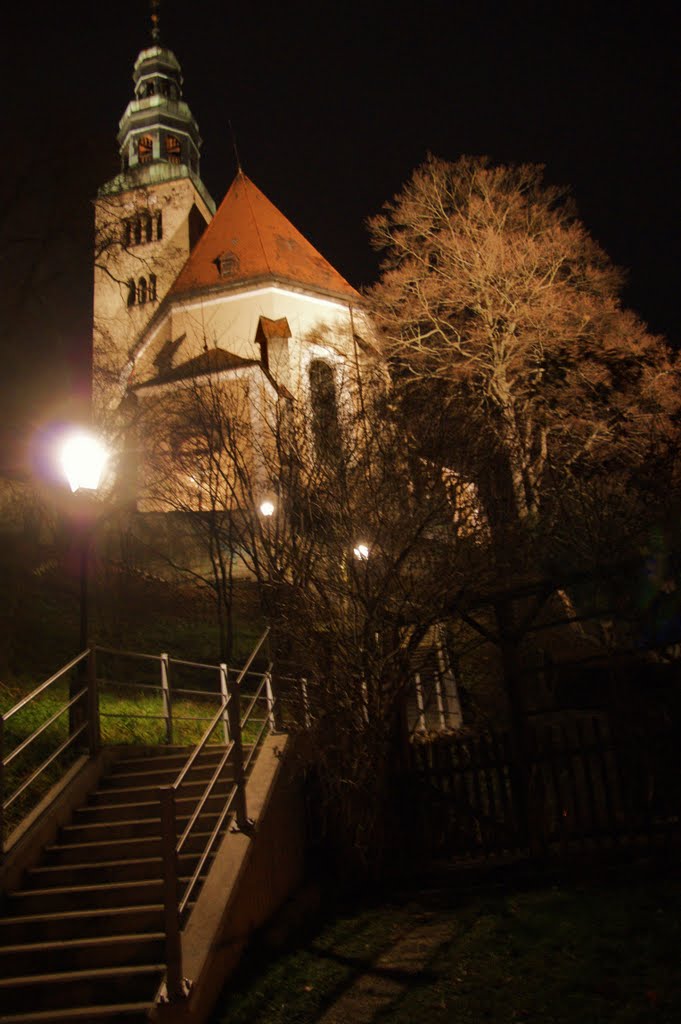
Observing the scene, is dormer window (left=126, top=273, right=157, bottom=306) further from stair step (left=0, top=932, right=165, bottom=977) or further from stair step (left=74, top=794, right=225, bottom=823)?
stair step (left=0, top=932, right=165, bottom=977)

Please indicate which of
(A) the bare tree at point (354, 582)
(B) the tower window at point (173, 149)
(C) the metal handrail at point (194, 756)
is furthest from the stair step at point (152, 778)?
(B) the tower window at point (173, 149)

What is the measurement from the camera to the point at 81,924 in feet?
18.5

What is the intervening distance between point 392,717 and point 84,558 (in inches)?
136

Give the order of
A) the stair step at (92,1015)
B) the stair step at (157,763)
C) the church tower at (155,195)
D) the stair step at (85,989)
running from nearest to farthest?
the stair step at (92,1015) → the stair step at (85,989) → the stair step at (157,763) → the church tower at (155,195)

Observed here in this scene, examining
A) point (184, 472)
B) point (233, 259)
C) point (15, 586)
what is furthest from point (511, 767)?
point (233, 259)

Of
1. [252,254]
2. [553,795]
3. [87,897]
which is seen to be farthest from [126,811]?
[252,254]

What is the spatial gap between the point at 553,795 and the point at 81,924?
14.9ft

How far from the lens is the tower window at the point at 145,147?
43.9 m

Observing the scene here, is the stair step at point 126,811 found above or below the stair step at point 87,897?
above

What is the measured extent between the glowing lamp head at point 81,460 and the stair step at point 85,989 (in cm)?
439

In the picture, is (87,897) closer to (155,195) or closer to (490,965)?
(490,965)

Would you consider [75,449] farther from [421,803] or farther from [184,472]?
[184,472]

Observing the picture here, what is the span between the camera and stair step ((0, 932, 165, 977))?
527 cm

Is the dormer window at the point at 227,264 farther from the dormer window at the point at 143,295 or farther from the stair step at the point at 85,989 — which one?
the stair step at the point at 85,989
